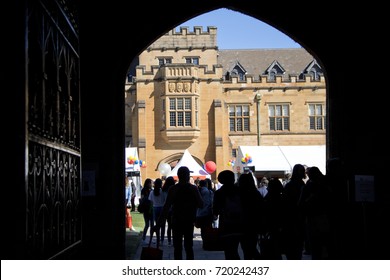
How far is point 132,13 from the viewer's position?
1033cm

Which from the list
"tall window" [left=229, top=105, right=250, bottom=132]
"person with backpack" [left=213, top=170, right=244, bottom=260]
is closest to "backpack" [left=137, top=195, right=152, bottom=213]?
"person with backpack" [left=213, top=170, right=244, bottom=260]

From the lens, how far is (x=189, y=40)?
46.2m

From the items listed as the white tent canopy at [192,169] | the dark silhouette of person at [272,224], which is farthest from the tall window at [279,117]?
the dark silhouette of person at [272,224]

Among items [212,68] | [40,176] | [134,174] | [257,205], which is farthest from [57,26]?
[212,68]

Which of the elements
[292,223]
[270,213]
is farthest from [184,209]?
[292,223]

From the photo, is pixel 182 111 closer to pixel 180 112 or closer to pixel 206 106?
pixel 180 112

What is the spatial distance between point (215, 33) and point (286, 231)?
3948cm

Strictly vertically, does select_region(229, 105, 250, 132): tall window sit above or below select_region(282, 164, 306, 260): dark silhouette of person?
above

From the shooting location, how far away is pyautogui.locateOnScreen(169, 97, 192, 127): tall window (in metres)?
43.5

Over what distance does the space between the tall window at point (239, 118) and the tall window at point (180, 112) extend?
2926 millimetres

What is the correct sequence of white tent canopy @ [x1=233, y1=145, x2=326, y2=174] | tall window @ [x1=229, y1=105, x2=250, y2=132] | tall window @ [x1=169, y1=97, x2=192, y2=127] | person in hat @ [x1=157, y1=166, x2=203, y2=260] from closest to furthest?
person in hat @ [x1=157, y1=166, x2=203, y2=260] < white tent canopy @ [x1=233, y1=145, x2=326, y2=174] < tall window @ [x1=169, y1=97, x2=192, y2=127] < tall window @ [x1=229, y1=105, x2=250, y2=132]

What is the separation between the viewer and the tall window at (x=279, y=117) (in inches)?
1780

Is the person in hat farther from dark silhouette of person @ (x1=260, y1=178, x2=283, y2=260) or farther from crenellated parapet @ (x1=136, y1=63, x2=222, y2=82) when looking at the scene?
crenellated parapet @ (x1=136, y1=63, x2=222, y2=82)

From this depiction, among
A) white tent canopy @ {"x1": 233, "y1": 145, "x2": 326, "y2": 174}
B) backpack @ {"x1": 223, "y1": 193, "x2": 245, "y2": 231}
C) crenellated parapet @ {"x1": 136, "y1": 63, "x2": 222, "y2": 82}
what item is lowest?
backpack @ {"x1": 223, "y1": 193, "x2": 245, "y2": 231}
